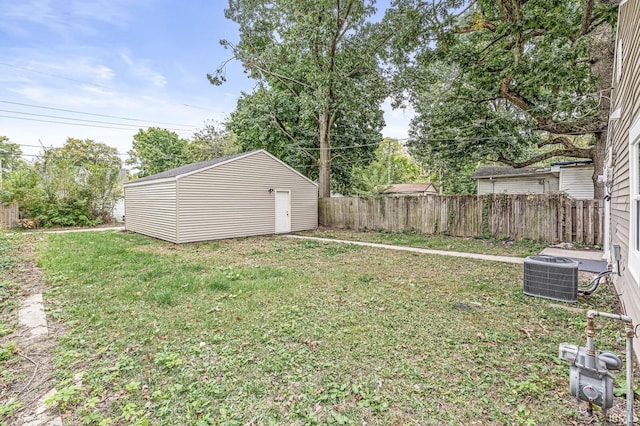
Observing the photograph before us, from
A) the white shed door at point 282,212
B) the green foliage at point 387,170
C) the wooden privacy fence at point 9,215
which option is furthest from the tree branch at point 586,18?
the wooden privacy fence at point 9,215

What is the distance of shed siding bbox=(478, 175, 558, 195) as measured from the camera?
16.1m

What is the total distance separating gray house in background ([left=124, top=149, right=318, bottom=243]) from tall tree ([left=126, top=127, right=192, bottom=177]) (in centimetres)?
1339

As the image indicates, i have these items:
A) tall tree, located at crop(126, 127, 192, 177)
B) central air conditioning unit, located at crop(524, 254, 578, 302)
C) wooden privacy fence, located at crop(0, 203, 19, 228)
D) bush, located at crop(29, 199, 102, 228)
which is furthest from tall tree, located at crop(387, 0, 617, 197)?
tall tree, located at crop(126, 127, 192, 177)

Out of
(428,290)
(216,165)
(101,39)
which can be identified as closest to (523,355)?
(428,290)

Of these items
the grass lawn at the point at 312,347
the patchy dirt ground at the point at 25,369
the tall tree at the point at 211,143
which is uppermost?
the tall tree at the point at 211,143

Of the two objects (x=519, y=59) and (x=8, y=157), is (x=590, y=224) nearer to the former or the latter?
(x=519, y=59)

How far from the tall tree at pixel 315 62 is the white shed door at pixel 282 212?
112 inches

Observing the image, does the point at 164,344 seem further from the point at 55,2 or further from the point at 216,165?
the point at 55,2

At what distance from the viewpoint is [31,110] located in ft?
60.1

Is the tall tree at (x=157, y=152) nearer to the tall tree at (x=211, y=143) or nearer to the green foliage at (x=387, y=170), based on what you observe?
the tall tree at (x=211, y=143)

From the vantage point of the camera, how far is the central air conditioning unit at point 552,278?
375cm

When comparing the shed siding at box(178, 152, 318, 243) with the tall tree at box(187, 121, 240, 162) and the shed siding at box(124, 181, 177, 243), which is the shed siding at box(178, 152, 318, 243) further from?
the tall tree at box(187, 121, 240, 162)

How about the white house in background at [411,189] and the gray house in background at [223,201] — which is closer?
the gray house in background at [223,201]

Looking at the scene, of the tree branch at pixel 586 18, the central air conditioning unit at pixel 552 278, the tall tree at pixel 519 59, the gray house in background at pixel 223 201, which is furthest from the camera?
the gray house in background at pixel 223 201
